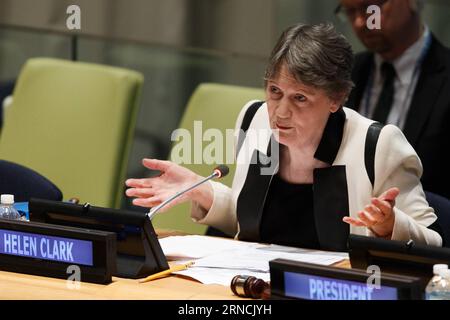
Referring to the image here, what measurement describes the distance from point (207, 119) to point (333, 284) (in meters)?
1.93

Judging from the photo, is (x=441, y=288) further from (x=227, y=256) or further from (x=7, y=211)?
(x=7, y=211)

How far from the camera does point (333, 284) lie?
7.48 ft

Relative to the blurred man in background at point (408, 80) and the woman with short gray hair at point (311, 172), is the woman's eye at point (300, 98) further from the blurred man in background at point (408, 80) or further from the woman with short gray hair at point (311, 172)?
the blurred man in background at point (408, 80)

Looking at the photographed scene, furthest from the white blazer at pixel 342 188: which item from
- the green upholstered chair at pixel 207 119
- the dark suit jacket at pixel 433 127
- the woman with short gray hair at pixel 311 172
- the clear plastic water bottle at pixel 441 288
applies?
the dark suit jacket at pixel 433 127

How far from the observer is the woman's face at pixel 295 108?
3.12 metres

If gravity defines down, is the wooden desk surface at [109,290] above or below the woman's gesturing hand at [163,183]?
below

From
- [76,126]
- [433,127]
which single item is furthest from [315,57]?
[76,126]

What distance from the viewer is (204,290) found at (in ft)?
8.62

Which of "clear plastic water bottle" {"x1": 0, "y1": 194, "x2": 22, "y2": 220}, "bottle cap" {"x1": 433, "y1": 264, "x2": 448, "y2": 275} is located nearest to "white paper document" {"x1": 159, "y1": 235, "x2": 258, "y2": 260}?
"clear plastic water bottle" {"x1": 0, "y1": 194, "x2": 22, "y2": 220}

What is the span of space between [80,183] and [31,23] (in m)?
1.90

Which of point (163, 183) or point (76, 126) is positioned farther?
point (76, 126)

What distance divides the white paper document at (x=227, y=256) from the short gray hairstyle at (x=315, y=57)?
19.1 inches

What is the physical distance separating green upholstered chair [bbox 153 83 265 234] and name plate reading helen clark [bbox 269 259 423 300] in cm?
150
